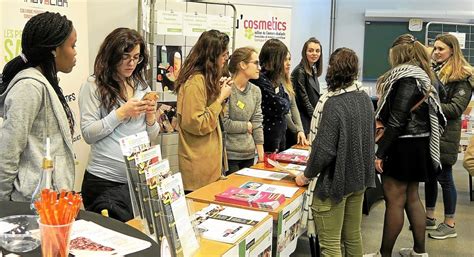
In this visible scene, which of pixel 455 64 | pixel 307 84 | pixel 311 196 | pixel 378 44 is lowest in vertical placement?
pixel 311 196

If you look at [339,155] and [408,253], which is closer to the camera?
[339,155]

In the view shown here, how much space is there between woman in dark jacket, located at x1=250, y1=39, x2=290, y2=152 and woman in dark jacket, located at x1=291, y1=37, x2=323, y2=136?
1.74 feet

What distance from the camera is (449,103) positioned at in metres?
3.60

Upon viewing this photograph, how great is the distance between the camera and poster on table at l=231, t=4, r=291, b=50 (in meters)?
4.70

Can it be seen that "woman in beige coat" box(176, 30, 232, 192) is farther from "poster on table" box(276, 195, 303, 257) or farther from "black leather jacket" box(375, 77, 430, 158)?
"black leather jacket" box(375, 77, 430, 158)

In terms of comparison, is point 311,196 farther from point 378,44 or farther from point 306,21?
point 378,44

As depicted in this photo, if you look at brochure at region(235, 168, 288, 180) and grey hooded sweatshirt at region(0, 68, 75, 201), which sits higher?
grey hooded sweatshirt at region(0, 68, 75, 201)

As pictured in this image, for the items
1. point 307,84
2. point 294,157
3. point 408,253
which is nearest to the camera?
point 294,157

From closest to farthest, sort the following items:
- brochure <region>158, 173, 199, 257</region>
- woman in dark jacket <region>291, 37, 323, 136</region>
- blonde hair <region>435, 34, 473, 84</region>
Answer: brochure <region>158, 173, 199, 257</region> < blonde hair <region>435, 34, 473, 84</region> < woman in dark jacket <region>291, 37, 323, 136</region>

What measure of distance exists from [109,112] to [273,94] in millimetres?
1394

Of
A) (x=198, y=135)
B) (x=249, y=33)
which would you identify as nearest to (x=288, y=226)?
(x=198, y=135)

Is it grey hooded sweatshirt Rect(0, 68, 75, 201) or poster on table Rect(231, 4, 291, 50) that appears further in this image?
poster on table Rect(231, 4, 291, 50)

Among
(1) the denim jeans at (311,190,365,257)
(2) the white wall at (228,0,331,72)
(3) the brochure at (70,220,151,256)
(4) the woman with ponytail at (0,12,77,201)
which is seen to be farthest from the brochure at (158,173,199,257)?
(2) the white wall at (228,0,331,72)

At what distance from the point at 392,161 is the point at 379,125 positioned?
23cm
